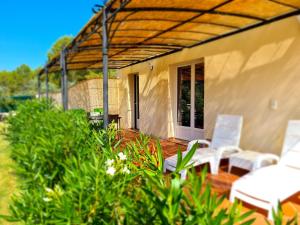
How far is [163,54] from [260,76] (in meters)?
4.49

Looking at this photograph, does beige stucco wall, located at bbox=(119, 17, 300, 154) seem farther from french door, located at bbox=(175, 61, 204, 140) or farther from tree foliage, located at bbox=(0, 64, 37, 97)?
tree foliage, located at bbox=(0, 64, 37, 97)

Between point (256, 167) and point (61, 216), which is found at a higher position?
point (61, 216)

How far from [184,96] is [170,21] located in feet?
12.8

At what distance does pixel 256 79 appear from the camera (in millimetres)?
6324

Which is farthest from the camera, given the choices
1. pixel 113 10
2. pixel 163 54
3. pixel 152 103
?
pixel 152 103

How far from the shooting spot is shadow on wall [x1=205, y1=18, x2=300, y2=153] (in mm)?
5539

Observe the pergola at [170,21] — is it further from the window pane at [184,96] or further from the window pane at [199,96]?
the window pane at [184,96]

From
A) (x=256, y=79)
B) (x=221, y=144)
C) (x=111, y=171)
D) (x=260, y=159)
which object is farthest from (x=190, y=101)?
(x=111, y=171)

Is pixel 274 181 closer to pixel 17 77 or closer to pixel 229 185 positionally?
pixel 229 185

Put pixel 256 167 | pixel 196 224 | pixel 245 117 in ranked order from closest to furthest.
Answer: pixel 196 224, pixel 256 167, pixel 245 117

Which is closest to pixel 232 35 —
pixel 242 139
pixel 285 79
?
pixel 285 79

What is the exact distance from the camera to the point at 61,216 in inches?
59.1

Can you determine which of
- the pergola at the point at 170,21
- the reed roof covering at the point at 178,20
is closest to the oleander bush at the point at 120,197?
the pergola at the point at 170,21

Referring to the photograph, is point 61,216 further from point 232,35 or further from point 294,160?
point 232,35
